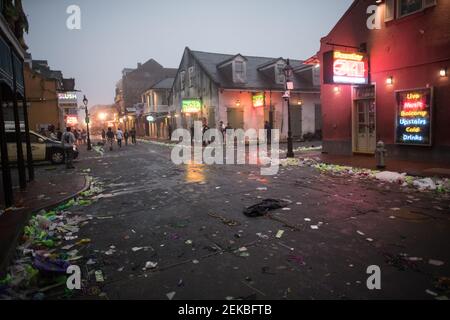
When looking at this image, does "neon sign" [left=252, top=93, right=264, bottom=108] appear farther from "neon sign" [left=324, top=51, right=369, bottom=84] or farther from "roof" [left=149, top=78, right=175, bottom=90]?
"roof" [left=149, top=78, right=175, bottom=90]

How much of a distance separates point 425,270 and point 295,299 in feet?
6.04

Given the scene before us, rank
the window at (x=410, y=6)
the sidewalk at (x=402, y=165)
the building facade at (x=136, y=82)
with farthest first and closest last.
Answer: the building facade at (x=136, y=82), the window at (x=410, y=6), the sidewalk at (x=402, y=165)

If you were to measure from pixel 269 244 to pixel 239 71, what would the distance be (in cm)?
2697

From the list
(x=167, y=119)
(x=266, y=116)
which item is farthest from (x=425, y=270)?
(x=167, y=119)

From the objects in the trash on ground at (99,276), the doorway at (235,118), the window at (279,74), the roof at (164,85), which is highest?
the roof at (164,85)

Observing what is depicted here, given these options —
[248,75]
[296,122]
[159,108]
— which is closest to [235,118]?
[248,75]

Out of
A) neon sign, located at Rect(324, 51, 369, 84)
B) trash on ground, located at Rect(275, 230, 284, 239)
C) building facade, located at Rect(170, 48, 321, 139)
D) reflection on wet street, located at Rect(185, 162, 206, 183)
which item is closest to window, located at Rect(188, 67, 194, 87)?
→ building facade, located at Rect(170, 48, 321, 139)

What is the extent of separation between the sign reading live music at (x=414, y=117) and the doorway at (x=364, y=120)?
1361 mm

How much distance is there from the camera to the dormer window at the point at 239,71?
29.8 metres

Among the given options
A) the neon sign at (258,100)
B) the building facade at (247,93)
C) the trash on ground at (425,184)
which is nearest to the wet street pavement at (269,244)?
the trash on ground at (425,184)

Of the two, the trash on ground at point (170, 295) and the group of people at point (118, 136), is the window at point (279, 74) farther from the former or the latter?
the trash on ground at point (170, 295)

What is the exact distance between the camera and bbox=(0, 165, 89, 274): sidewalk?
466cm

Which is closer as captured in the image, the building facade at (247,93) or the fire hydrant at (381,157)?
the fire hydrant at (381,157)

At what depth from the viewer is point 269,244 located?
189 inches
